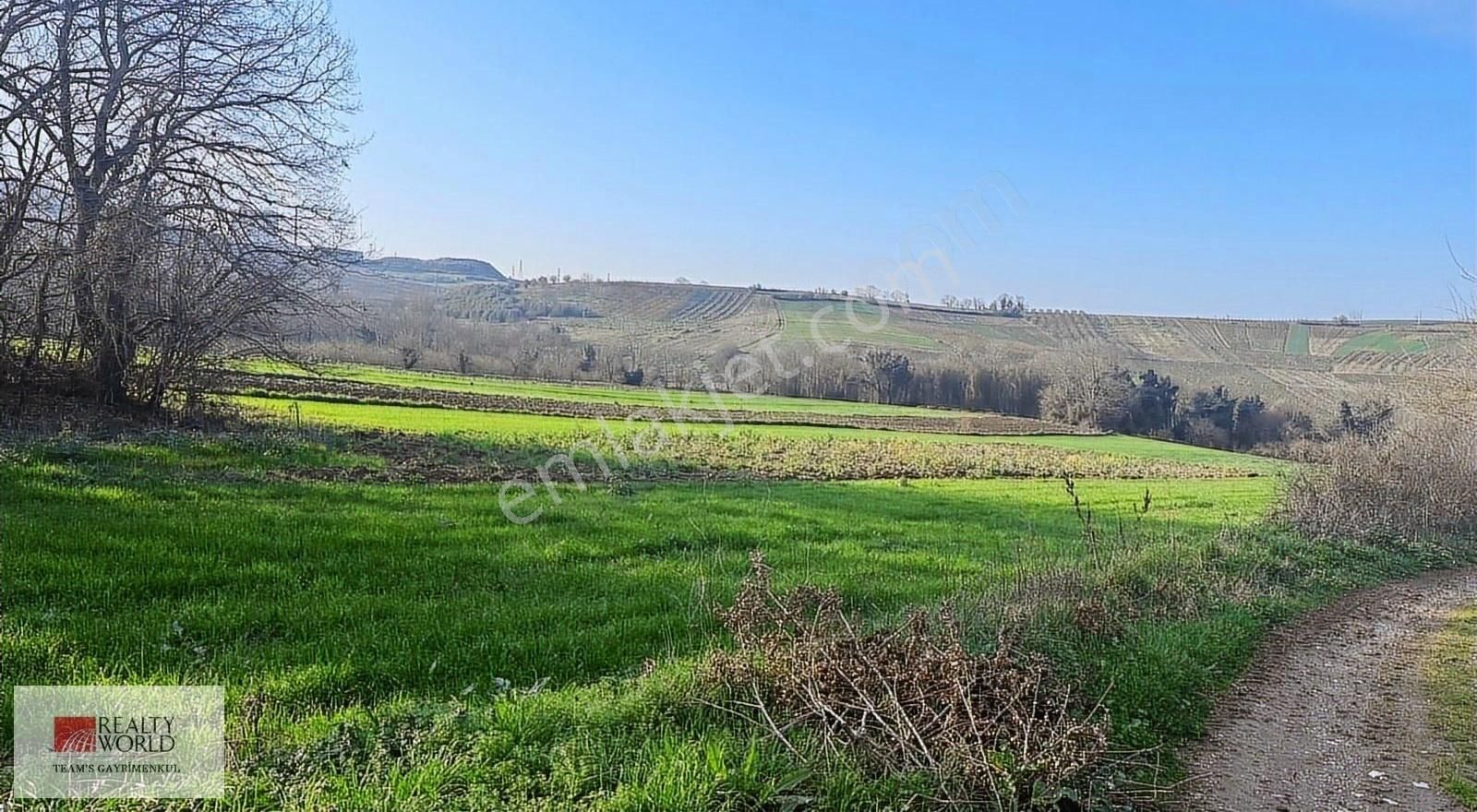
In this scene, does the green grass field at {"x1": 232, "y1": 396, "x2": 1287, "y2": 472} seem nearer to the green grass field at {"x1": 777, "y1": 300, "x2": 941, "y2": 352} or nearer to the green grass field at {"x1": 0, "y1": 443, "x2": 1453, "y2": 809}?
the green grass field at {"x1": 777, "y1": 300, "x2": 941, "y2": 352}

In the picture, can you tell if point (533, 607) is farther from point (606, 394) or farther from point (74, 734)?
point (606, 394)

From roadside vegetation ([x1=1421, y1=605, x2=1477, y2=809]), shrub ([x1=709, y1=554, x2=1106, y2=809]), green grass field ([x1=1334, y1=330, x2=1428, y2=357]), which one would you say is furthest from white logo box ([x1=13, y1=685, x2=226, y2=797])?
green grass field ([x1=1334, y1=330, x2=1428, y2=357])

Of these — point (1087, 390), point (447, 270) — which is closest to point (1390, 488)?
point (1087, 390)

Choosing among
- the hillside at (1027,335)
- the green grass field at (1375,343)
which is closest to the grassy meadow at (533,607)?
the hillside at (1027,335)

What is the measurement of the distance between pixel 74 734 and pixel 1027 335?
8931 centimetres

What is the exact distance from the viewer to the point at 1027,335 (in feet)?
285

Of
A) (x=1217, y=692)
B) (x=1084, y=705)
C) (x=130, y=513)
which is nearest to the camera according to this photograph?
(x=1084, y=705)

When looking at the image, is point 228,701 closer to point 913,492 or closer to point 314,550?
point 314,550

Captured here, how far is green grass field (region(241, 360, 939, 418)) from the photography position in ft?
173

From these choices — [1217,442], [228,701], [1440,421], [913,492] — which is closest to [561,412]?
[913,492]

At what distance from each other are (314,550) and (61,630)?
3033mm

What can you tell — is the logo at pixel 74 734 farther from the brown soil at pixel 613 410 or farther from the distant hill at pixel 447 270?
the distant hill at pixel 447 270

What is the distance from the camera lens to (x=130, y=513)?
9938mm

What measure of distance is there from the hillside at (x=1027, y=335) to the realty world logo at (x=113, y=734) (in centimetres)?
5456
